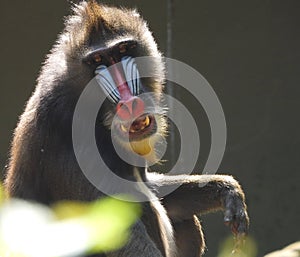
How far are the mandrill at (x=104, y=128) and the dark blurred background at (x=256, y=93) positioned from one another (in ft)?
9.50

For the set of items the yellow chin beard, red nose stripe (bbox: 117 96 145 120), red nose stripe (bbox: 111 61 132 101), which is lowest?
the yellow chin beard

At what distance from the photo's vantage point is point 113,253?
3.73 m

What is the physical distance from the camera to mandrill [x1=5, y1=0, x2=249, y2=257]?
3924 millimetres

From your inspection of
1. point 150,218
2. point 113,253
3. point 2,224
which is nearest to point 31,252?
point 2,224

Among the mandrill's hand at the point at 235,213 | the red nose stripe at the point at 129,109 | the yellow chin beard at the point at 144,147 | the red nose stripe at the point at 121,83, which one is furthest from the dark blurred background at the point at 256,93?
the red nose stripe at the point at 129,109

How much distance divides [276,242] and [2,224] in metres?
6.62

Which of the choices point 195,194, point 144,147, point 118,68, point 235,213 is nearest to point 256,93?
point 195,194

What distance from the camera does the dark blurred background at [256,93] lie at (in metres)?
7.41

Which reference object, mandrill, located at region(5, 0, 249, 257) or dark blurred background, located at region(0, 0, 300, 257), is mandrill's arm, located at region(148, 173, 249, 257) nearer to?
mandrill, located at region(5, 0, 249, 257)

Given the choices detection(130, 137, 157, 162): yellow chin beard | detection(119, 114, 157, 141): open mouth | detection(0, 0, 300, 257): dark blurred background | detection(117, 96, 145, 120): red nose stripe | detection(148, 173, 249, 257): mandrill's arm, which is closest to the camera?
detection(117, 96, 145, 120): red nose stripe

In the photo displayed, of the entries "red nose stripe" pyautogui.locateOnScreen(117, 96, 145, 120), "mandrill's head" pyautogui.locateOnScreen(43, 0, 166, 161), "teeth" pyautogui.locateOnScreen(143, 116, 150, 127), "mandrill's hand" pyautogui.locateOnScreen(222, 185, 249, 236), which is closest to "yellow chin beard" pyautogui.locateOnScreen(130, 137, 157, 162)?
"mandrill's head" pyautogui.locateOnScreen(43, 0, 166, 161)

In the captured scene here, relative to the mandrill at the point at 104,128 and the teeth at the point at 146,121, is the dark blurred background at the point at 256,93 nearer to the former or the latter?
the mandrill at the point at 104,128

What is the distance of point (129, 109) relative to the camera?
3889mm

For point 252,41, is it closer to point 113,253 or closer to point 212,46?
point 212,46
